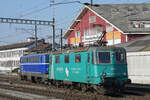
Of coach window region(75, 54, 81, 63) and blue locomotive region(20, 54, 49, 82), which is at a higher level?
coach window region(75, 54, 81, 63)

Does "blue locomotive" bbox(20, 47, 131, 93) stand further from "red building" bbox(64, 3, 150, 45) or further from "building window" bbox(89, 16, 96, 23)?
"building window" bbox(89, 16, 96, 23)

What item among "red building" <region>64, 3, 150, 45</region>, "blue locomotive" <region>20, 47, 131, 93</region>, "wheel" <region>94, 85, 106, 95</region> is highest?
"red building" <region>64, 3, 150, 45</region>

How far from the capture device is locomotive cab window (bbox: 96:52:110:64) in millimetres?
17844

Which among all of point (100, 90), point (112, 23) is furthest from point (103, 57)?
point (112, 23)

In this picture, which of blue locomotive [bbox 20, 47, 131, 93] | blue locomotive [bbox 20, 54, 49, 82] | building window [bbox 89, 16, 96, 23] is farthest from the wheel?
building window [bbox 89, 16, 96, 23]

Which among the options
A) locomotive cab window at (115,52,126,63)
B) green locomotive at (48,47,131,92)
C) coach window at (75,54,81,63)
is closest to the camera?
green locomotive at (48,47,131,92)

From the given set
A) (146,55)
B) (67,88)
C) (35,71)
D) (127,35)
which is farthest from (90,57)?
(127,35)

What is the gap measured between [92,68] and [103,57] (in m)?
0.94

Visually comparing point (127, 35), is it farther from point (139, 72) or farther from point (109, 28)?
point (139, 72)

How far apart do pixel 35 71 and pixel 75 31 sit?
2061 cm

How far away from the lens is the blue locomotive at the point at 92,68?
58.0ft

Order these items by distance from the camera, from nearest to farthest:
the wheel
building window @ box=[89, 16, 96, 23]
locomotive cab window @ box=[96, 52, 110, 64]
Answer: the wheel < locomotive cab window @ box=[96, 52, 110, 64] < building window @ box=[89, 16, 96, 23]

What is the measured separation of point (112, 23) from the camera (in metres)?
40.4

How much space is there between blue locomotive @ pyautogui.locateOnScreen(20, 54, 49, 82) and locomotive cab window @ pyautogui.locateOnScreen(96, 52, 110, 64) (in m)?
8.42
